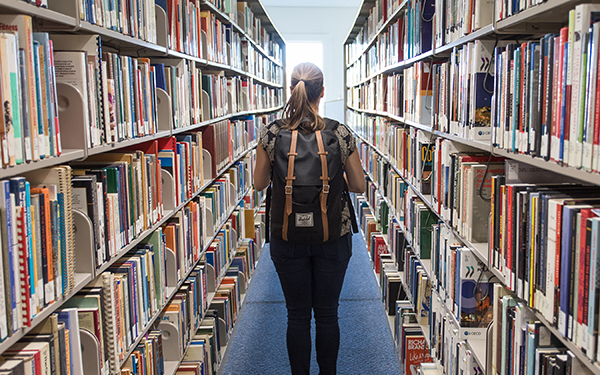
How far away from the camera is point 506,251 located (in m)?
1.39

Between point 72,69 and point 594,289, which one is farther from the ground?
point 72,69

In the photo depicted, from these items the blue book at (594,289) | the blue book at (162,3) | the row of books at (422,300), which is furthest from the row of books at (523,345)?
the blue book at (162,3)

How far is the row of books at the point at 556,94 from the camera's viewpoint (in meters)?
0.95

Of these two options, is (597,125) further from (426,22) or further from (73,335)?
(426,22)

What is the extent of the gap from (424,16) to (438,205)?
992 millimetres

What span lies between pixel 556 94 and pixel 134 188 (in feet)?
4.18

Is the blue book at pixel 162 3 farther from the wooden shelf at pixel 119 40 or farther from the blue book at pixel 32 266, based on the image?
the blue book at pixel 32 266

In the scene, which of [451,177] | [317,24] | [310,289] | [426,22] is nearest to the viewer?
[451,177]

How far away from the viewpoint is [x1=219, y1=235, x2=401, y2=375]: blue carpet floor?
2.91m

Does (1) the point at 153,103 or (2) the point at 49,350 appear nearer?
(2) the point at 49,350

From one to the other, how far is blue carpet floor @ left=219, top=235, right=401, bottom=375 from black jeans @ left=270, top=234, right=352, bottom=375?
0.54m

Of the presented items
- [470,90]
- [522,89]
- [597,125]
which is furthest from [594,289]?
[470,90]

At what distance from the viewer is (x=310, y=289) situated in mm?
2275

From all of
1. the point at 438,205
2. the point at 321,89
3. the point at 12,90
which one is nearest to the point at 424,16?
the point at 321,89
